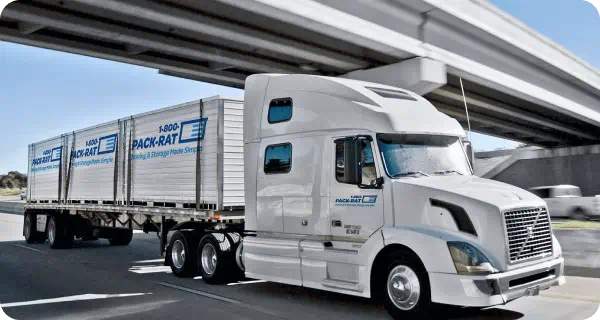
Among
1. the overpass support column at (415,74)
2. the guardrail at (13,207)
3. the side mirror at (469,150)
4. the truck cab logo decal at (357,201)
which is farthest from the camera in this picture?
the guardrail at (13,207)

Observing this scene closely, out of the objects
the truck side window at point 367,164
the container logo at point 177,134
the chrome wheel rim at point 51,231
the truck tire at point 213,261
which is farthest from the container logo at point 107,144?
the truck side window at point 367,164

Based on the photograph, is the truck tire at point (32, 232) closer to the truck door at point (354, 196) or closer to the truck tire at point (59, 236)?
the truck tire at point (59, 236)

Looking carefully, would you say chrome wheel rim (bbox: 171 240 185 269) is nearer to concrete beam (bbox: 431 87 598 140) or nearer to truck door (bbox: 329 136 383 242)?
truck door (bbox: 329 136 383 242)

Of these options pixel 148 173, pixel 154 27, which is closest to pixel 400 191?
pixel 148 173

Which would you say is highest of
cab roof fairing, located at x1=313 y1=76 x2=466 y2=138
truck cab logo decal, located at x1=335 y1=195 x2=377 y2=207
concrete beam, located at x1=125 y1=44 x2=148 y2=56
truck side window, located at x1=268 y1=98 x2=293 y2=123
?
concrete beam, located at x1=125 y1=44 x2=148 y2=56

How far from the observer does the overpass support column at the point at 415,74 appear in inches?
733

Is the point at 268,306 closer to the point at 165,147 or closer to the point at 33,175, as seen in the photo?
the point at 165,147

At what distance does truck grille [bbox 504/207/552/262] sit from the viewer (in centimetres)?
650

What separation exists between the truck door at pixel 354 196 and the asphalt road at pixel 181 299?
46.4 inches

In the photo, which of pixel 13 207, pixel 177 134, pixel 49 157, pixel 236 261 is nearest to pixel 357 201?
pixel 236 261

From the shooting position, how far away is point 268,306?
818 cm

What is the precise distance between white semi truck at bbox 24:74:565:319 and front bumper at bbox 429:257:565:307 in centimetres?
1

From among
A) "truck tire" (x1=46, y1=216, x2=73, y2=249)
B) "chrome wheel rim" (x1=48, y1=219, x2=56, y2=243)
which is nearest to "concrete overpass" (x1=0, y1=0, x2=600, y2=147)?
"truck tire" (x1=46, y1=216, x2=73, y2=249)

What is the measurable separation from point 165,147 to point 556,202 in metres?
22.2
